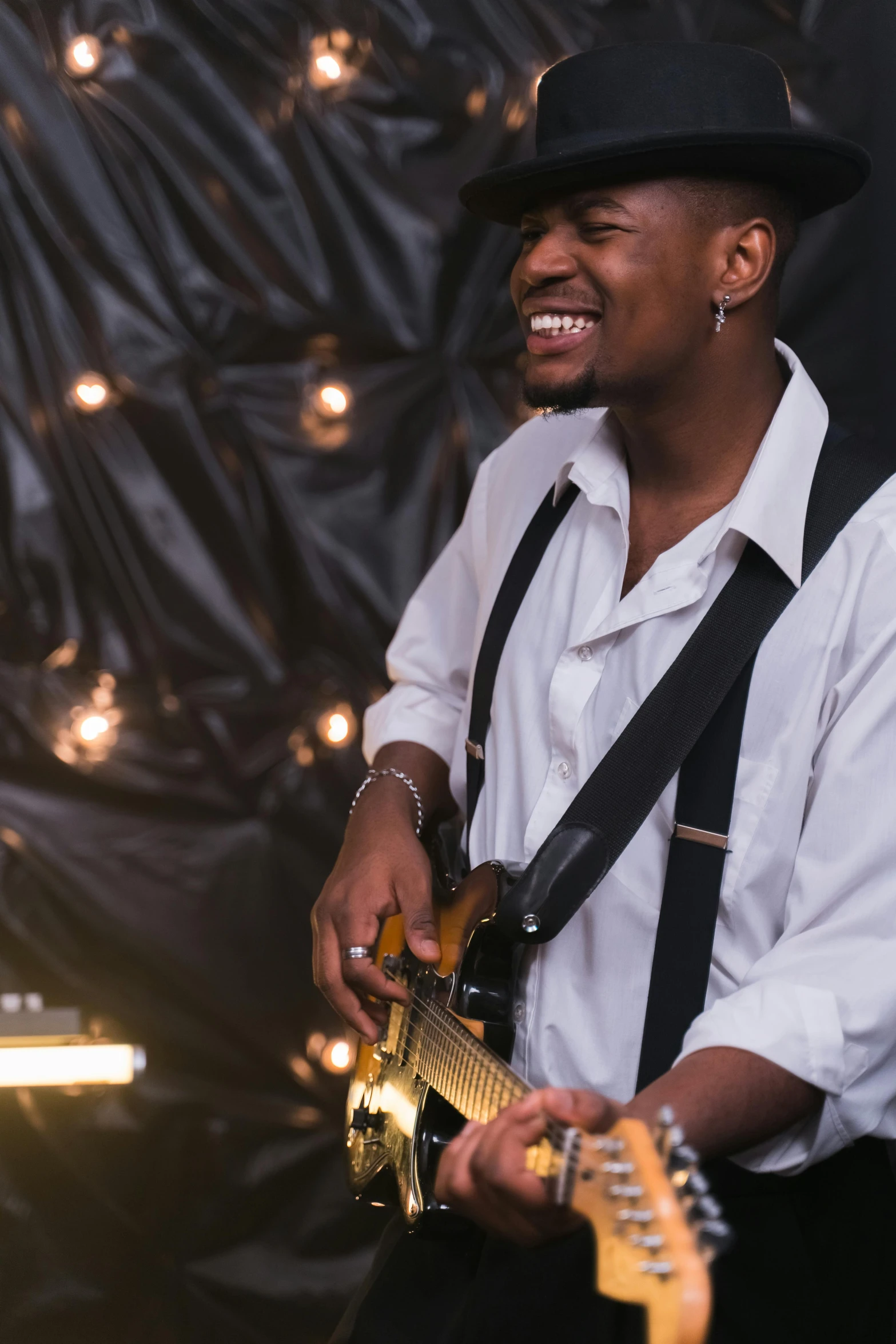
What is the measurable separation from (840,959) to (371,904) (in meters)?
0.63

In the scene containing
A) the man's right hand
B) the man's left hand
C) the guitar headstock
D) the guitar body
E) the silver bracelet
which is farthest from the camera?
the silver bracelet

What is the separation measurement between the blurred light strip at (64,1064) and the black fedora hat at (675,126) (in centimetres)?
145

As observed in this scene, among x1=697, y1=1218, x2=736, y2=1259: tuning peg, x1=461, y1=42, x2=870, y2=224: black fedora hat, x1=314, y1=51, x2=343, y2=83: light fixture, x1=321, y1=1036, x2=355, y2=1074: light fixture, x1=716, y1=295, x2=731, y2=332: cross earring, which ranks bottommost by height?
x1=697, y1=1218, x2=736, y2=1259: tuning peg

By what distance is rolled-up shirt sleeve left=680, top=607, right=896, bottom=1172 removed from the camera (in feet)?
3.89

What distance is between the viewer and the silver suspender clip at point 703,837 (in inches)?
51.8

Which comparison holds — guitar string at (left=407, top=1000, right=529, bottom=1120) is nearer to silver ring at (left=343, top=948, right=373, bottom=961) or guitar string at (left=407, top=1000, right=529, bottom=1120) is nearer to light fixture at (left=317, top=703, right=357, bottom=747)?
silver ring at (left=343, top=948, right=373, bottom=961)

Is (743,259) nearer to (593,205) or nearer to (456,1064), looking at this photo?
(593,205)

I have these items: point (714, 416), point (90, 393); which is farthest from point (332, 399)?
point (714, 416)

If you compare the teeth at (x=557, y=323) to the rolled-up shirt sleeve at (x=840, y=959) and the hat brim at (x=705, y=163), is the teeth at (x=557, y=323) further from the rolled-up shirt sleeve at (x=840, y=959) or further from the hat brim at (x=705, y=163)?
the rolled-up shirt sleeve at (x=840, y=959)

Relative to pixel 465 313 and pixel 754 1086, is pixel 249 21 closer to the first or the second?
pixel 465 313

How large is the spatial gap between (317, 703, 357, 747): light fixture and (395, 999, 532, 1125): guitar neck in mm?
858

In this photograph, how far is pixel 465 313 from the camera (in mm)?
2314

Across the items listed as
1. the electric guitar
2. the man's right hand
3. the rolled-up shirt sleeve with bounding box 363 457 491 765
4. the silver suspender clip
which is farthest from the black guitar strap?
the rolled-up shirt sleeve with bounding box 363 457 491 765

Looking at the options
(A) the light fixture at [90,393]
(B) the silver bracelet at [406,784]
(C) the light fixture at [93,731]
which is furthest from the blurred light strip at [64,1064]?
(A) the light fixture at [90,393]
